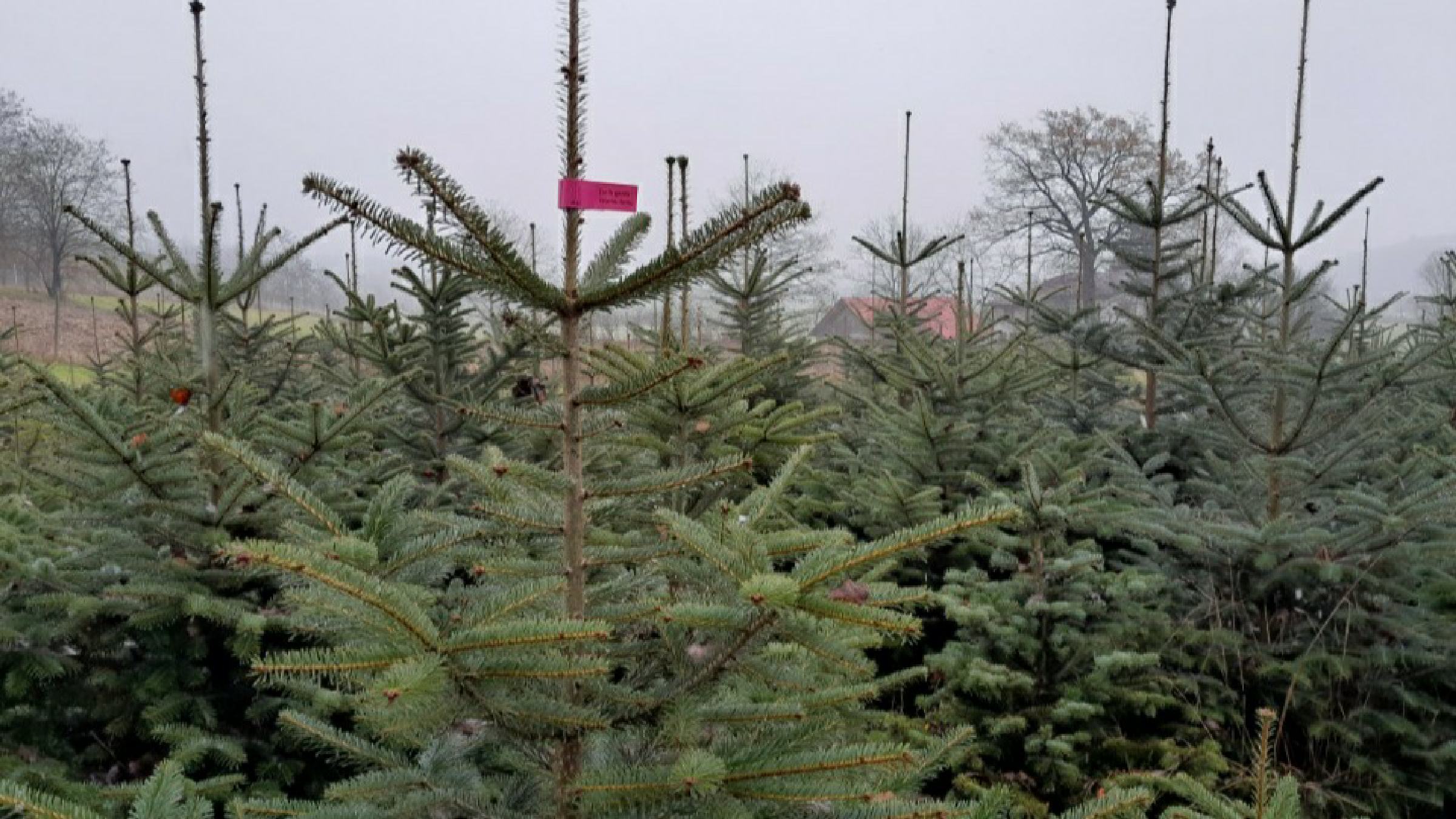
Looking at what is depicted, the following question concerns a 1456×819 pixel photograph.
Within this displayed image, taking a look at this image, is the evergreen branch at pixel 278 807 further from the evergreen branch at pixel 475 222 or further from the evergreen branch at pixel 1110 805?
the evergreen branch at pixel 1110 805

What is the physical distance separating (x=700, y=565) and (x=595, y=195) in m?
0.86

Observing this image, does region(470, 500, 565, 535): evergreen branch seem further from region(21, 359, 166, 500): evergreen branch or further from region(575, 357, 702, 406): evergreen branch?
region(21, 359, 166, 500): evergreen branch

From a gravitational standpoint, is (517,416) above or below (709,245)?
below

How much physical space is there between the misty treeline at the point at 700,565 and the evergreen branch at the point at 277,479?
0.04 ft

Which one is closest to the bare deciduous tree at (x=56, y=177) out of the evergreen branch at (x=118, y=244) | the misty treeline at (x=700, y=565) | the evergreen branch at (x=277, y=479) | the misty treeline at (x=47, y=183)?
the misty treeline at (x=47, y=183)

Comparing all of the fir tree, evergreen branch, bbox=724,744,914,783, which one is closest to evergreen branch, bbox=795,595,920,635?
the fir tree

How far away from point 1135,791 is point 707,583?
1.04 m

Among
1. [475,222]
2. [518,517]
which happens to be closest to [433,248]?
[475,222]

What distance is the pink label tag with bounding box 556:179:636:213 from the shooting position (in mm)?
1797

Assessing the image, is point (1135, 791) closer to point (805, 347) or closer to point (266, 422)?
point (266, 422)

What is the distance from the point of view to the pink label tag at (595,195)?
1.80 meters

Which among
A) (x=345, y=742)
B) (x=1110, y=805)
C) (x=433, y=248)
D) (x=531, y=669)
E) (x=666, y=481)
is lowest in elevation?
(x=1110, y=805)

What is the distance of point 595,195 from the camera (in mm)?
1813

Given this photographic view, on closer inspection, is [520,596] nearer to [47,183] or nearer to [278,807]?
[278,807]
